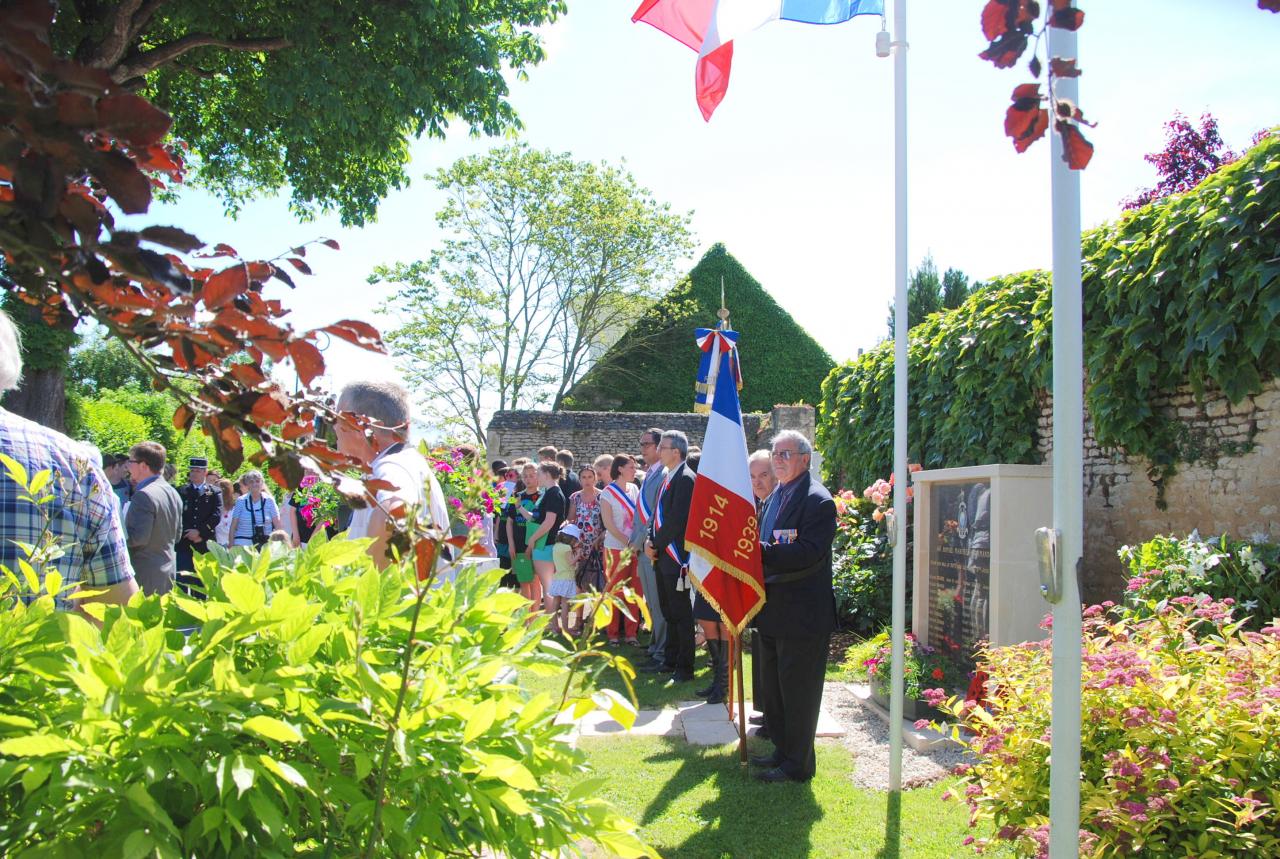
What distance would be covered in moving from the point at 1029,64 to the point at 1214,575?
484 cm

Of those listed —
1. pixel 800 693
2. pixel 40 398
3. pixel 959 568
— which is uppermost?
pixel 40 398

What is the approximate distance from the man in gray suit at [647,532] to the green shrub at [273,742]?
6.01m

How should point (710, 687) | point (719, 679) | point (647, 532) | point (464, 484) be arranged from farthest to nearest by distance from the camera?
point (647, 532)
point (710, 687)
point (719, 679)
point (464, 484)

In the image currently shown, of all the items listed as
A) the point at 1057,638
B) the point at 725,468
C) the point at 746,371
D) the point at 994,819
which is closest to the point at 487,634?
the point at 1057,638

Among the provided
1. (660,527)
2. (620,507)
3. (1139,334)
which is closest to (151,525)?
(660,527)

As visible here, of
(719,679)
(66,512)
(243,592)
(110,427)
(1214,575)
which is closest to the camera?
(243,592)

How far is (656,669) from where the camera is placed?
25.2 ft

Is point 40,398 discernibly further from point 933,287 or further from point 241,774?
point 933,287

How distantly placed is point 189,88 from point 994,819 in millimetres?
12450

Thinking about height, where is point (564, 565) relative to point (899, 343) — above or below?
below

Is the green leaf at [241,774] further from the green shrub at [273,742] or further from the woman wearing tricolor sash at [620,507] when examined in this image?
the woman wearing tricolor sash at [620,507]

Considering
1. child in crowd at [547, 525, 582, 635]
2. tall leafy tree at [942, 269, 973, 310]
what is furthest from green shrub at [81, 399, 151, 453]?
tall leafy tree at [942, 269, 973, 310]

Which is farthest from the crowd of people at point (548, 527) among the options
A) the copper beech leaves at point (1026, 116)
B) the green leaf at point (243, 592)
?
the copper beech leaves at point (1026, 116)

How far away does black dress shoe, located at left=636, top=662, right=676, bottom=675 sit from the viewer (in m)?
7.58
